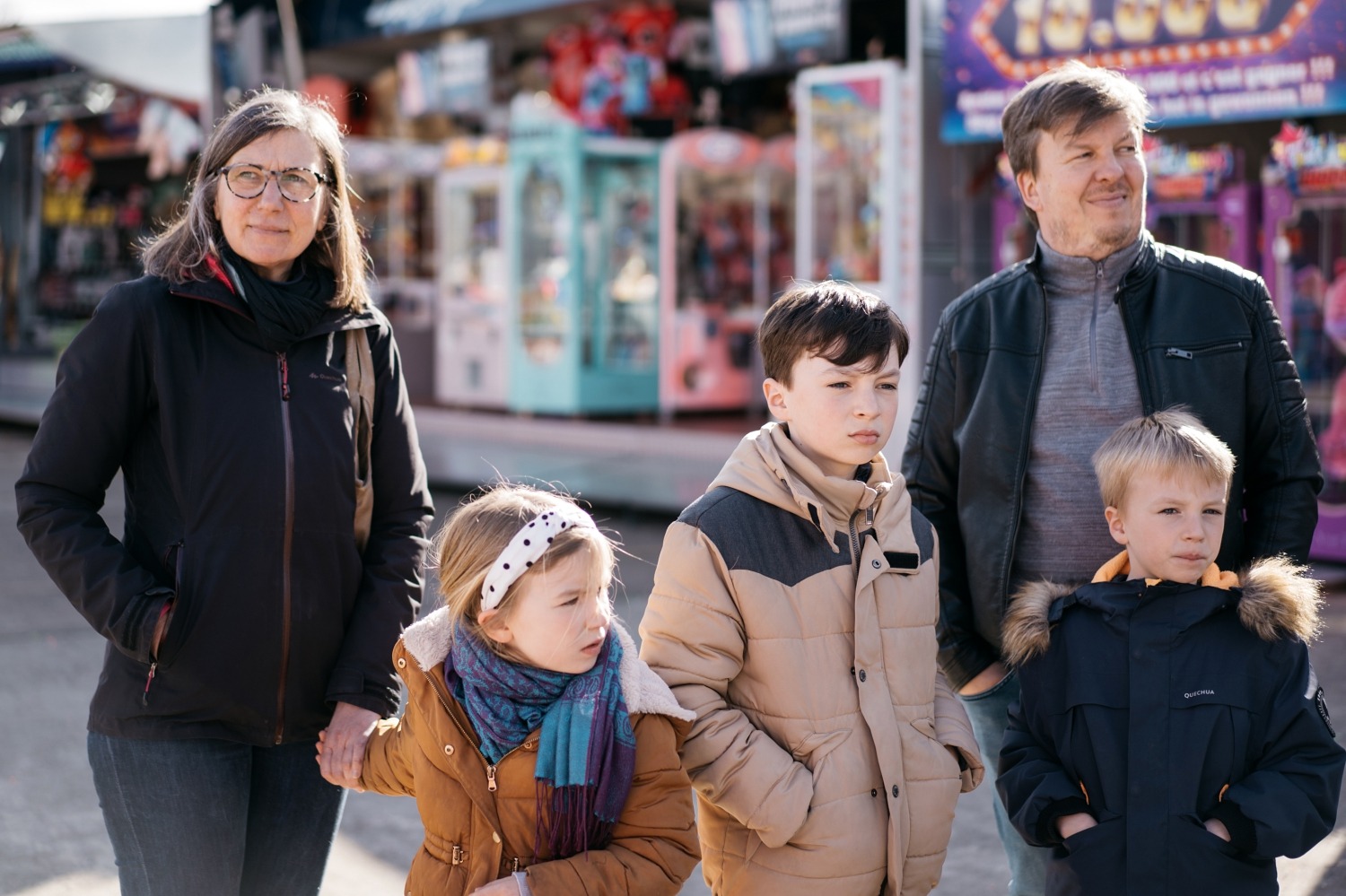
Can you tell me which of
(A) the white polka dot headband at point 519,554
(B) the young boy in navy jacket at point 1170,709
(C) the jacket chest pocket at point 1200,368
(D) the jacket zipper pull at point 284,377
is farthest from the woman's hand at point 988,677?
(D) the jacket zipper pull at point 284,377

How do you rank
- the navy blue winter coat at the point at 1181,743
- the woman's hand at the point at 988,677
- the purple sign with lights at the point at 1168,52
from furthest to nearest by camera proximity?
the purple sign with lights at the point at 1168,52
the woman's hand at the point at 988,677
the navy blue winter coat at the point at 1181,743

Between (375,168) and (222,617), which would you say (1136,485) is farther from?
(375,168)

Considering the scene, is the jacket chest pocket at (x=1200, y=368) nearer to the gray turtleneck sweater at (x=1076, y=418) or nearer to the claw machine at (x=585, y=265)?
the gray turtleneck sweater at (x=1076, y=418)

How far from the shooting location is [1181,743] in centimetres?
243

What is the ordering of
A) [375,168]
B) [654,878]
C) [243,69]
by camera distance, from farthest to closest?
[375,168], [243,69], [654,878]

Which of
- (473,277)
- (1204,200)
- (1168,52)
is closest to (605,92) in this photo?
(473,277)

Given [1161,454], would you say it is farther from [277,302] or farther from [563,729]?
[277,302]

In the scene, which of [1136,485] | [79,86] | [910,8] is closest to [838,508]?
[1136,485]

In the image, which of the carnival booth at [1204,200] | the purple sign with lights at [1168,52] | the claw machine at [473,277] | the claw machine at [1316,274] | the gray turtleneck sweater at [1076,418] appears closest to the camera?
the gray turtleneck sweater at [1076,418]

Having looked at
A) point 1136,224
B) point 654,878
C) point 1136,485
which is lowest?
point 654,878

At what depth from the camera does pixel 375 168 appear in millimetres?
15688

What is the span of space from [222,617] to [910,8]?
8120 millimetres

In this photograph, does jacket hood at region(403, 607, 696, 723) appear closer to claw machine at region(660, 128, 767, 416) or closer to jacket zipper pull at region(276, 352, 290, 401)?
jacket zipper pull at region(276, 352, 290, 401)

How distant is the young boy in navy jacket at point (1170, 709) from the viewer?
2.39 m
